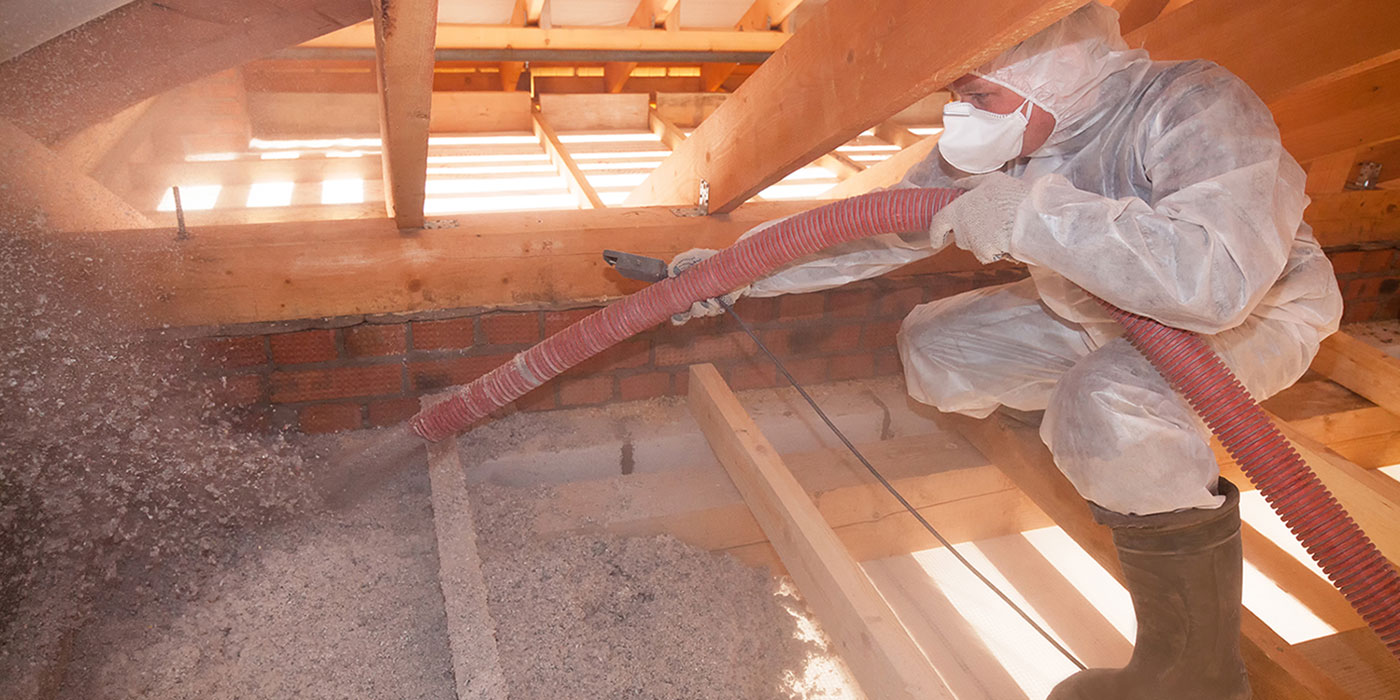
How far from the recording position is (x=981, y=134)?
168 cm

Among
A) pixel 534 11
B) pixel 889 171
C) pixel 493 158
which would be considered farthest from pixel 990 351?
pixel 493 158

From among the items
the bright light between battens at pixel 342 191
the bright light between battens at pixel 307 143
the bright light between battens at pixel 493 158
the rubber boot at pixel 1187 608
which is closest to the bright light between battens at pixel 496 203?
the bright light between battens at pixel 342 191

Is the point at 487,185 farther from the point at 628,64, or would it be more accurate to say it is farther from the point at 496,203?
the point at 628,64

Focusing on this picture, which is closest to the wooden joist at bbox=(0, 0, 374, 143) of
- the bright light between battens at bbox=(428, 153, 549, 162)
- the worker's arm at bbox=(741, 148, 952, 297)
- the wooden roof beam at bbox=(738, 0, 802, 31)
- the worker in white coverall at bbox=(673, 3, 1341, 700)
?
the worker in white coverall at bbox=(673, 3, 1341, 700)

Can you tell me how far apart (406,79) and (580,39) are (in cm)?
232

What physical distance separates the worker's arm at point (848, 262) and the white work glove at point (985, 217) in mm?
463

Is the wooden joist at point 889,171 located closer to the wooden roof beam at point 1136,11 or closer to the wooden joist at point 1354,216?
the wooden roof beam at point 1136,11

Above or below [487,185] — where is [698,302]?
above

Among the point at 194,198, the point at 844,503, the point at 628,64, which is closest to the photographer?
the point at 844,503

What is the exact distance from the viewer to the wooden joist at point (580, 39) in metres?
3.30

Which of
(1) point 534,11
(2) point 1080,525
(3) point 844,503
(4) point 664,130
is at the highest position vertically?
(1) point 534,11

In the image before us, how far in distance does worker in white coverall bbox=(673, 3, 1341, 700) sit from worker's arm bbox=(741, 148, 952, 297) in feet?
0.65

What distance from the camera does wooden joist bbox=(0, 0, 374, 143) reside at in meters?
1.41

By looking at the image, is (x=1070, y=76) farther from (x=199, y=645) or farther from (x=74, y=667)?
(x=74, y=667)
